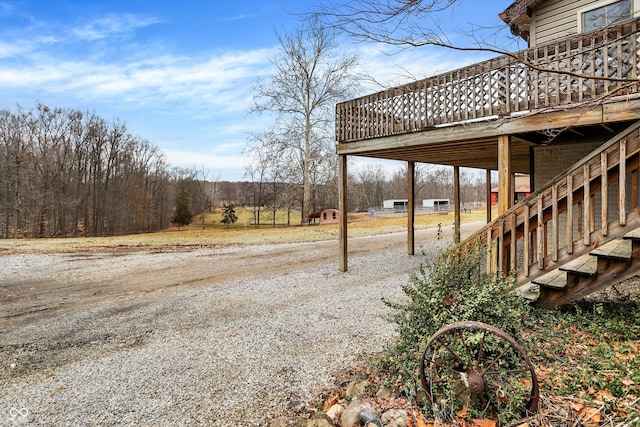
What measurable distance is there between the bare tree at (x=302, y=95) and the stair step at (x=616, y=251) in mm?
20697

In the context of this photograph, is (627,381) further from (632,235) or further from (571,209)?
(571,209)

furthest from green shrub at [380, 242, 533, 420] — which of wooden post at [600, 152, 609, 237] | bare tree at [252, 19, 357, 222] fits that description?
bare tree at [252, 19, 357, 222]

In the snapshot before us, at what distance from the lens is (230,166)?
49.0 m

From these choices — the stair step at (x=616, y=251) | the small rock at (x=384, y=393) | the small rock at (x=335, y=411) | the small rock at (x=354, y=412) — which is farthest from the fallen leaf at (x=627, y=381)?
the small rock at (x=335, y=411)

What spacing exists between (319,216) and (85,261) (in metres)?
23.3

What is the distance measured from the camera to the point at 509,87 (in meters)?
5.11

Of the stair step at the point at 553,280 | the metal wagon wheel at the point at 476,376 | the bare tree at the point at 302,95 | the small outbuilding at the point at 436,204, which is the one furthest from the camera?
the small outbuilding at the point at 436,204

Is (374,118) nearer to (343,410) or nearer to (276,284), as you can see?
(276,284)

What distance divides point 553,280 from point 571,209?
2.92 ft

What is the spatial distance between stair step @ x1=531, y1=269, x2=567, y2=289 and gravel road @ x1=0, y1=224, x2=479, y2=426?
6.28 feet

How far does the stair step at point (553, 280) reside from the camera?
3.90 meters

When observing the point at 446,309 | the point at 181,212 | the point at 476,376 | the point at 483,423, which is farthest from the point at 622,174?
the point at 181,212

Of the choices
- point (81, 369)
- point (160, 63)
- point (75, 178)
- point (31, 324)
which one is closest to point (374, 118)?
point (81, 369)

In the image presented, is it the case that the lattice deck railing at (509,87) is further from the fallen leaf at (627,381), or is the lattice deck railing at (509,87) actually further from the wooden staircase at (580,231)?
the fallen leaf at (627,381)
